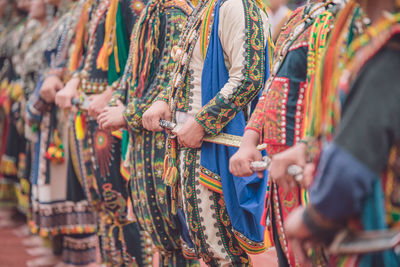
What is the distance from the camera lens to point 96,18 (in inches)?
119

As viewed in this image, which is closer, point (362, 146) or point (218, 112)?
point (362, 146)

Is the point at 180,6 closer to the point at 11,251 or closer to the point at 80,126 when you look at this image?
the point at 80,126

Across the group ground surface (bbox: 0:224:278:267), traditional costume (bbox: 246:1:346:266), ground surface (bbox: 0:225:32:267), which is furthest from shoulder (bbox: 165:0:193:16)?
ground surface (bbox: 0:225:32:267)

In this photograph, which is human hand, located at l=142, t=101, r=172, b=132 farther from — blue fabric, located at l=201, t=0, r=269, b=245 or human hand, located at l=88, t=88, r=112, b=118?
human hand, located at l=88, t=88, r=112, b=118

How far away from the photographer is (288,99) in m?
1.59

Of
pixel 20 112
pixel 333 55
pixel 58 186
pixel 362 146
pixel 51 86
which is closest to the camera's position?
pixel 362 146

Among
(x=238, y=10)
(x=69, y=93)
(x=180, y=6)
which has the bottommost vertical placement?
(x=69, y=93)

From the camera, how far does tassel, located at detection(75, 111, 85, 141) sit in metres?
3.11

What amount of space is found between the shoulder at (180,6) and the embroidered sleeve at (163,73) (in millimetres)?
13

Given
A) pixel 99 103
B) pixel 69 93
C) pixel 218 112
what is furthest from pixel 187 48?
pixel 69 93

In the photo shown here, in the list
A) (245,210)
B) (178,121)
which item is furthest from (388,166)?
(178,121)

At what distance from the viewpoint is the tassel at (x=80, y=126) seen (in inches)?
122

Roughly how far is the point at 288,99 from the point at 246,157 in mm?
230

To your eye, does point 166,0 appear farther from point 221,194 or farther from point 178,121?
point 221,194
